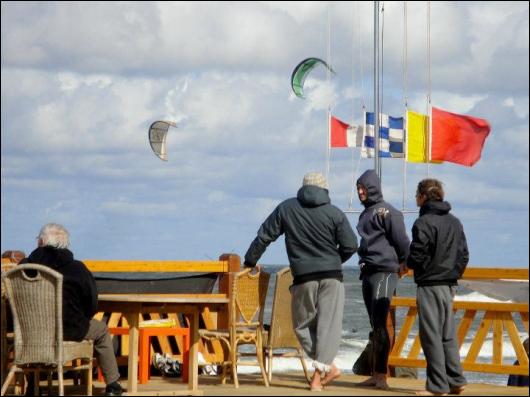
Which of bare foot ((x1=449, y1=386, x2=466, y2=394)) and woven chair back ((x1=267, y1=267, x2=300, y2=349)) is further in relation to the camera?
woven chair back ((x1=267, y1=267, x2=300, y2=349))

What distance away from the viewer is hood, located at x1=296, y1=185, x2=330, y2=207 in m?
9.20


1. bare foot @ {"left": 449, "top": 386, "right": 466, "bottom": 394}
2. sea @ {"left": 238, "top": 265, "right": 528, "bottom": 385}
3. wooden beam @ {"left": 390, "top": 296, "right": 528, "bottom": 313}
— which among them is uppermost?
wooden beam @ {"left": 390, "top": 296, "right": 528, "bottom": 313}

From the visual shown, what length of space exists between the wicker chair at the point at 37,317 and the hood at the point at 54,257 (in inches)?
7.1

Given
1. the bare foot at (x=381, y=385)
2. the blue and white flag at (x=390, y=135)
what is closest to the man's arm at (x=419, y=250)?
the bare foot at (x=381, y=385)

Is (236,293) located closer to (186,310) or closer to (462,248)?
(186,310)

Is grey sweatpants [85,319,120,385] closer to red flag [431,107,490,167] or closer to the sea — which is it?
red flag [431,107,490,167]

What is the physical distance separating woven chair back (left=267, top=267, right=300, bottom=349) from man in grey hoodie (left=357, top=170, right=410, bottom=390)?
61 cm

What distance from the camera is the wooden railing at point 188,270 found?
35.2 ft

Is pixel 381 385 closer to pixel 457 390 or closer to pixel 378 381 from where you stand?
pixel 378 381

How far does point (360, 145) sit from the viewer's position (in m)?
16.2

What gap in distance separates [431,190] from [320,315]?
4.04ft

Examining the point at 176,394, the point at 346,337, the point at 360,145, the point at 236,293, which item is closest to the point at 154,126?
the point at 360,145

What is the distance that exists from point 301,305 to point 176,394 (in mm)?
1145

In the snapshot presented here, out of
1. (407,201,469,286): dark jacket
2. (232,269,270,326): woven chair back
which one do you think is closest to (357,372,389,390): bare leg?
(232,269,270,326): woven chair back
